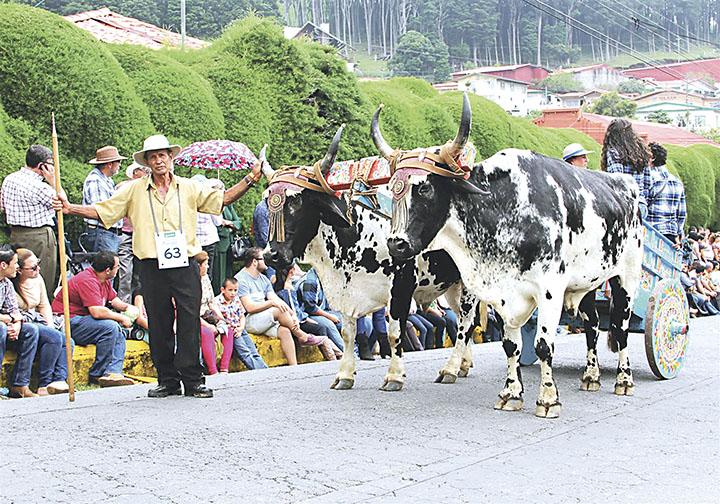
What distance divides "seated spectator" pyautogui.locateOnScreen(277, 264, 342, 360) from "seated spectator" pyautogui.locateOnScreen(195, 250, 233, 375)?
1291 mm

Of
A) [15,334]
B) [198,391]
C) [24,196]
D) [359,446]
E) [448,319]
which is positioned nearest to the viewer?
[359,446]

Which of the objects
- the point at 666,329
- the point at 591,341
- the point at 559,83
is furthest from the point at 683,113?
the point at 591,341

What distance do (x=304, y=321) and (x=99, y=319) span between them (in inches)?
123

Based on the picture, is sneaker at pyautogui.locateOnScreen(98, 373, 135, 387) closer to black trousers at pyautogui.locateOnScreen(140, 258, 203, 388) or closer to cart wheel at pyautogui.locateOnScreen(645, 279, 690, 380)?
black trousers at pyautogui.locateOnScreen(140, 258, 203, 388)

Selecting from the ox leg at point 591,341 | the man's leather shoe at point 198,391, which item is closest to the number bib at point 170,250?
the man's leather shoe at point 198,391

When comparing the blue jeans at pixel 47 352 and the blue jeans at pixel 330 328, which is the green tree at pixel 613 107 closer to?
the blue jeans at pixel 330 328

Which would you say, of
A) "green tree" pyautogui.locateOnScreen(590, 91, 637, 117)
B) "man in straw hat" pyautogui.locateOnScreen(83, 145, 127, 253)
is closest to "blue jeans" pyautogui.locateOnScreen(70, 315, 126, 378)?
"man in straw hat" pyautogui.locateOnScreen(83, 145, 127, 253)

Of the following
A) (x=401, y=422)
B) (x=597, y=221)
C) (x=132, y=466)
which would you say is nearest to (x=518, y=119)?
(x=597, y=221)

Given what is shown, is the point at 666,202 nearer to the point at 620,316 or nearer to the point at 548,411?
the point at 620,316

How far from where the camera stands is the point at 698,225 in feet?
100

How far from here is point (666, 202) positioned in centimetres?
1101

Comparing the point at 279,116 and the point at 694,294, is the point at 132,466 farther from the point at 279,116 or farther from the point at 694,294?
the point at 694,294

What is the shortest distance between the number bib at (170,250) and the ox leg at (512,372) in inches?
107

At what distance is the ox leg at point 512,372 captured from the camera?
8.02 metres
